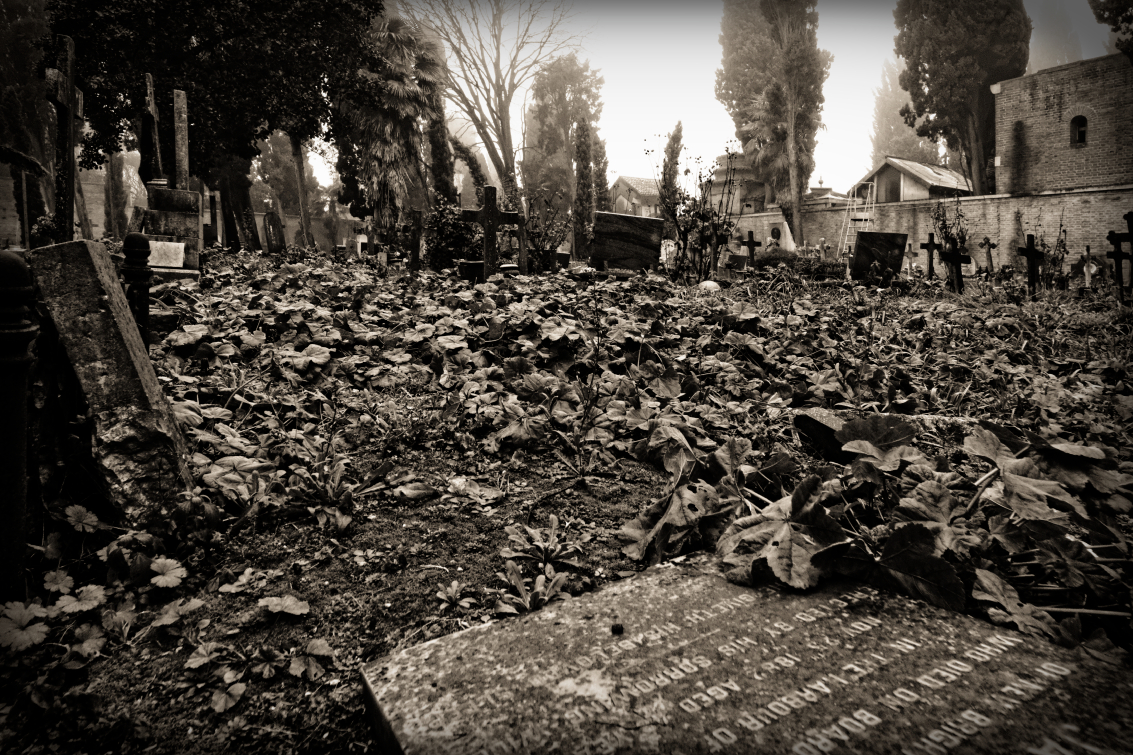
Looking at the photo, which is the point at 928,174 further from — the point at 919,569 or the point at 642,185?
the point at 919,569

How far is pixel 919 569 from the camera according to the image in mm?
1416

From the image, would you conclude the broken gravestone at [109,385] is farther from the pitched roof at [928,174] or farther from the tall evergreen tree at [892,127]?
the tall evergreen tree at [892,127]

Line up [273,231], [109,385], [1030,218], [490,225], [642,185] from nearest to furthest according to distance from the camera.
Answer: [109,385] < [490,225] < [273,231] < [1030,218] < [642,185]

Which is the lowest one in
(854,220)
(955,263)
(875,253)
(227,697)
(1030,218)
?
(227,697)

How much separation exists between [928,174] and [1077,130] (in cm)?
911

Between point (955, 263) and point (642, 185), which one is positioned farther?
point (642, 185)

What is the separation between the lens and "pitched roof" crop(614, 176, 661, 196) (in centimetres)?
5232

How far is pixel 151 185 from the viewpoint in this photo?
7383 millimetres

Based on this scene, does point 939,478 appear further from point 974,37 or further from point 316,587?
point 974,37

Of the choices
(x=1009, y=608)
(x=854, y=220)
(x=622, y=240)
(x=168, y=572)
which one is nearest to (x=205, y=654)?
(x=168, y=572)

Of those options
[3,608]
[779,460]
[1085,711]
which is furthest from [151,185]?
[1085,711]

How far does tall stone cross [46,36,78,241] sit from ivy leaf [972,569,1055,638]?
27.4 ft

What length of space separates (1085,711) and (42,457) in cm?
274

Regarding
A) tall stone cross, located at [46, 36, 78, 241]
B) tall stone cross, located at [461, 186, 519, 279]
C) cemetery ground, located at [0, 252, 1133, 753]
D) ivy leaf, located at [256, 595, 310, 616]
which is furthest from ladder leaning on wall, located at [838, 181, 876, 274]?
ivy leaf, located at [256, 595, 310, 616]
